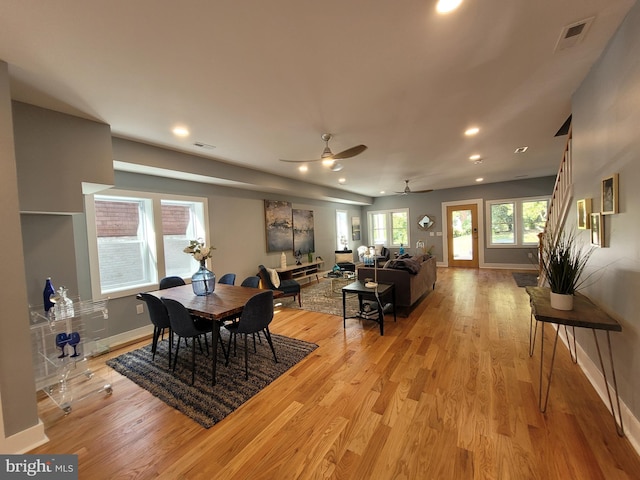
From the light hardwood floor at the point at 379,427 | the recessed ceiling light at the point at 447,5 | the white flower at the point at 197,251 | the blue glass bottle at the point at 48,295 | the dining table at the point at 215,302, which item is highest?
the recessed ceiling light at the point at 447,5

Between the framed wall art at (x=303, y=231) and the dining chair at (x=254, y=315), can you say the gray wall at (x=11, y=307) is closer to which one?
the dining chair at (x=254, y=315)

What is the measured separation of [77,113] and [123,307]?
2.53 meters

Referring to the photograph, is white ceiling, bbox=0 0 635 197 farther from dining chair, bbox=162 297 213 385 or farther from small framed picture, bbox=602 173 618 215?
dining chair, bbox=162 297 213 385

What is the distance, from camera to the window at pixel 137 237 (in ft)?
11.4

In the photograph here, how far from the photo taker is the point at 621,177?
1.77 m

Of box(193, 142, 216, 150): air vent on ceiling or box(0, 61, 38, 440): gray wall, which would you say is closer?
box(0, 61, 38, 440): gray wall

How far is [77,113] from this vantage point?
8.39ft

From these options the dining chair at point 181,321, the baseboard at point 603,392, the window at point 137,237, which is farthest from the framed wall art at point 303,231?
the baseboard at point 603,392

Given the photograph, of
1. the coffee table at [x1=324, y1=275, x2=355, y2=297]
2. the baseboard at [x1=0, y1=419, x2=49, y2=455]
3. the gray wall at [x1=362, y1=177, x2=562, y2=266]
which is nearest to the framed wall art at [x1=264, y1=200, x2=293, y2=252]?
the coffee table at [x1=324, y1=275, x2=355, y2=297]

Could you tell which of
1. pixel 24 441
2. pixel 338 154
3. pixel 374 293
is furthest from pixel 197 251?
pixel 374 293

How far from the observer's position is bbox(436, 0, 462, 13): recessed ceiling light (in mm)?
1413

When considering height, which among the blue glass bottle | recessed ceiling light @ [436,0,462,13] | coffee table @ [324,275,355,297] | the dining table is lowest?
coffee table @ [324,275,355,297]

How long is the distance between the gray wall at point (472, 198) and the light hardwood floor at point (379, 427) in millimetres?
5825

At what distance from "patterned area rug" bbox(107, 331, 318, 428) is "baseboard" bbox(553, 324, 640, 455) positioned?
2.58 m
